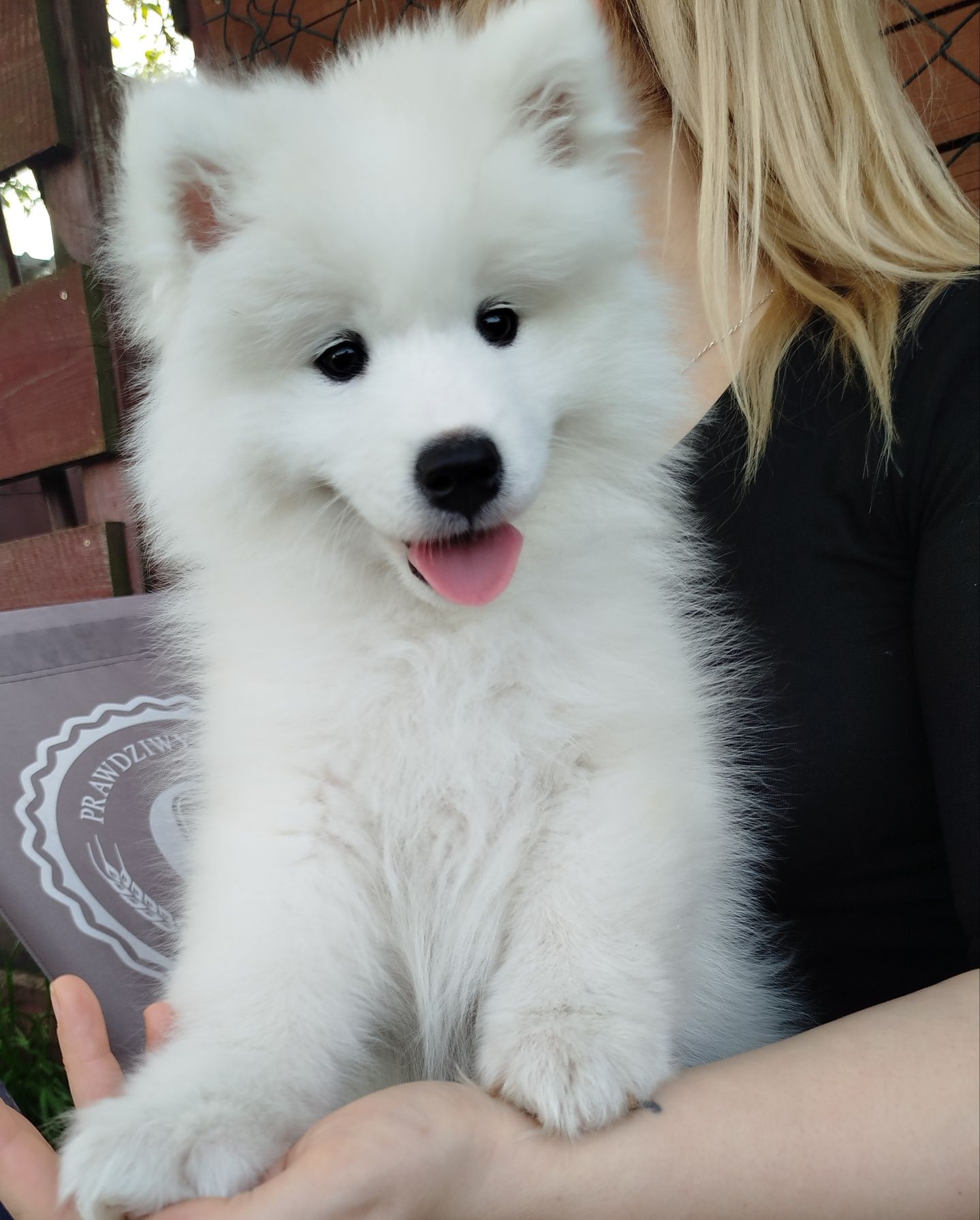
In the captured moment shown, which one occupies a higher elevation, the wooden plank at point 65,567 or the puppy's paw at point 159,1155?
the wooden plank at point 65,567

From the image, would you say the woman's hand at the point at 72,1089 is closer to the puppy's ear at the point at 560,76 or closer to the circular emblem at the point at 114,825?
the circular emblem at the point at 114,825

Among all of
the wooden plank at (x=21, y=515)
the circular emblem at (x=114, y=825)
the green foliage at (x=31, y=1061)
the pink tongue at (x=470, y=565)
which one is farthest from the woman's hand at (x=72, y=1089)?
the wooden plank at (x=21, y=515)

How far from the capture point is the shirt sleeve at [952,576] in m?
1.23

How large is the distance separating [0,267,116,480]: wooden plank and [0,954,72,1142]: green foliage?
5.47 feet

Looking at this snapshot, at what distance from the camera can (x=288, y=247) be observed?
1.30 metres

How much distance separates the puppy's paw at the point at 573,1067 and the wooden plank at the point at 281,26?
3321 millimetres

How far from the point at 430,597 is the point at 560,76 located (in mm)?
897

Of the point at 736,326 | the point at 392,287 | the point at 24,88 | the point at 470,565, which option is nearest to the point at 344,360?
the point at 392,287

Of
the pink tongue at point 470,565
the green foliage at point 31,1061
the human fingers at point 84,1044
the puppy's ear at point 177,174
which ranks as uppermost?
the puppy's ear at point 177,174

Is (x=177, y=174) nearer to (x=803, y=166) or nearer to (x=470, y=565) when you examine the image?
(x=470, y=565)

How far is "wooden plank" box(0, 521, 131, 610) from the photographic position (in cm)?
274

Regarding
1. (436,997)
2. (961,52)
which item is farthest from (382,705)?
(961,52)

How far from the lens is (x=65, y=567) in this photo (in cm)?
286

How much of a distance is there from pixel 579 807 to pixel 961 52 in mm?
2574
